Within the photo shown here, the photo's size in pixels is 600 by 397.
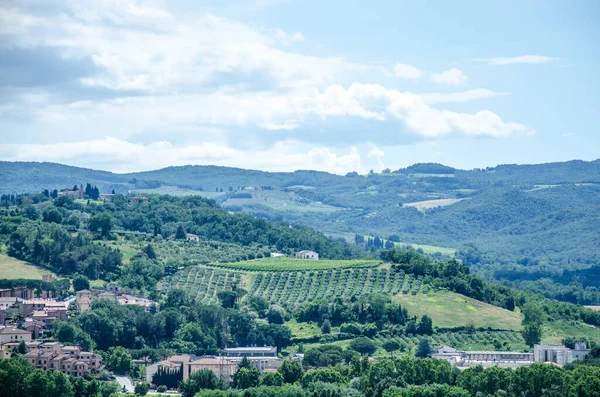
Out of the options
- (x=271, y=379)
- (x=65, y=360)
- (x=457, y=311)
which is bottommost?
(x=271, y=379)

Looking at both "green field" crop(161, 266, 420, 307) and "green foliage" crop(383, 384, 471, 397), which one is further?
"green field" crop(161, 266, 420, 307)

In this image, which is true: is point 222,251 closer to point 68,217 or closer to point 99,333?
point 68,217

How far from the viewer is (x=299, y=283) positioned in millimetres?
164375

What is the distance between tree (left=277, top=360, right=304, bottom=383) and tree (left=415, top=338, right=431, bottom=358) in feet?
60.5

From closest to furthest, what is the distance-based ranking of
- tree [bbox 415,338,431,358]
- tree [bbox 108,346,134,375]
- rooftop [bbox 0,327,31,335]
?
tree [bbox 108,346,134,375]
rooftop [bbox 0,327,31,335]
tree [bbox 415,338,431,358]

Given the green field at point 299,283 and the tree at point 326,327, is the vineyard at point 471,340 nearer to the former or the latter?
the tree at point 326,327

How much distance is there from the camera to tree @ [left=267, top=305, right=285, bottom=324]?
146 m

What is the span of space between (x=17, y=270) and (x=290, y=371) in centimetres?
5505

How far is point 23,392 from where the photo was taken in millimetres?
105062

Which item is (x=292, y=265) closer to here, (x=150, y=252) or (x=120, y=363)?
(x=150, y=252)

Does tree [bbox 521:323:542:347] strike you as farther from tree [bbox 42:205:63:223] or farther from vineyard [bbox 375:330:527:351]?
tree [bbox 42:205:63:223]

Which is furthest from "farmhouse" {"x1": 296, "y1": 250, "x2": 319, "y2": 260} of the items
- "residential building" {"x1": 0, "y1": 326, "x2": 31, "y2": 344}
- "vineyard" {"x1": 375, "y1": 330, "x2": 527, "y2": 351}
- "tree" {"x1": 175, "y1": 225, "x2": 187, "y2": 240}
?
"residential building" {"x1": 0, "y1": 326, "x2": 31, "y2": 344}

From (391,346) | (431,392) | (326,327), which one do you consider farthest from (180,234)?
(431,392)

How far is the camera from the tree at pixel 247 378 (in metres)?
115
